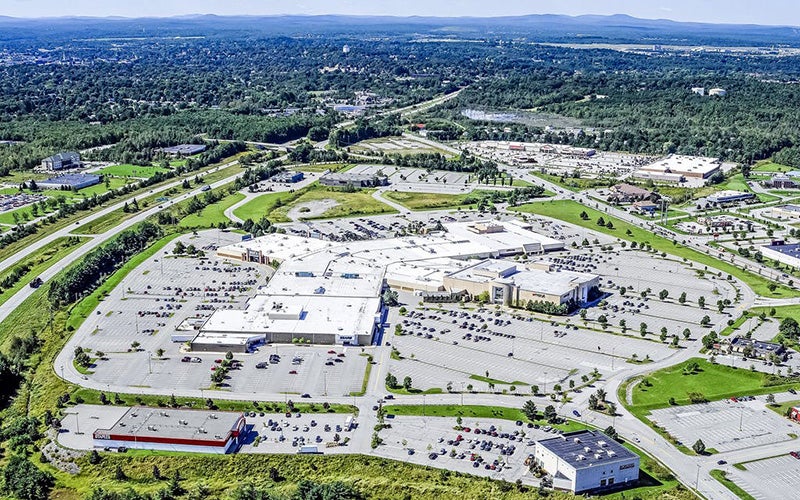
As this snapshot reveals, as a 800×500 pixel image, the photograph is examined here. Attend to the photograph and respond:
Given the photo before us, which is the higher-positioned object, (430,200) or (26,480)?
(26,480)

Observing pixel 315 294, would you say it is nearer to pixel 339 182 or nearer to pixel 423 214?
pixel 423 214

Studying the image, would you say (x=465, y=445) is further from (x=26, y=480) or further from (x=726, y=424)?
(x=26, y=480)

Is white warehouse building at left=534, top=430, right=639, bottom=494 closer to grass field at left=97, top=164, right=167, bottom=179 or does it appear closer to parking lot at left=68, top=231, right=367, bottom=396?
parking lot at left=68, top=231, right=367, bottom=396

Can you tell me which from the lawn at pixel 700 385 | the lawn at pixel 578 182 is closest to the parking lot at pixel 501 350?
the lawn at pixel 700 385

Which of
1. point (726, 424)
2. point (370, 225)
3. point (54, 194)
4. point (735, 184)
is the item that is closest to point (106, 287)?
point (370, 225)

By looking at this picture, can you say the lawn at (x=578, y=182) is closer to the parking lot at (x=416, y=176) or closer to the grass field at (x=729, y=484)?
the parking lot at (x=416, y=176)

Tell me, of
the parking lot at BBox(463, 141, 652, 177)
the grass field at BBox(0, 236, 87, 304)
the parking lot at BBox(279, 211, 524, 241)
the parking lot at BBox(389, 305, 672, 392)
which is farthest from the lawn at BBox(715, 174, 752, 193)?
the grass field at BBox(0, 236, 87, 304)

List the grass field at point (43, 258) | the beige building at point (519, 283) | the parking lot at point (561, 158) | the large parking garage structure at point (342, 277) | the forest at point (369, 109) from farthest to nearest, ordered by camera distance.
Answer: the forest at point (369, 109)
the parking lot at point (561, 158)
the grass field at point (43, 258)
the beige building at point (519, 283)
the large parking garage structure at point (342, 277)
